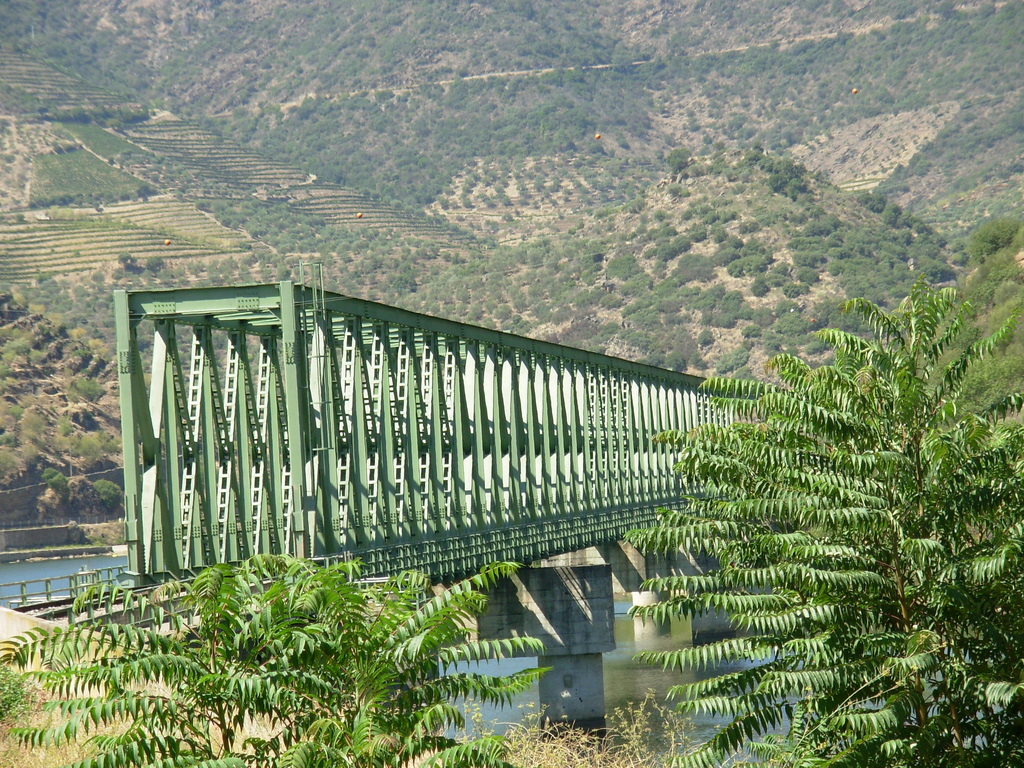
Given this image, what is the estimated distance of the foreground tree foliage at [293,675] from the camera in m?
9.81

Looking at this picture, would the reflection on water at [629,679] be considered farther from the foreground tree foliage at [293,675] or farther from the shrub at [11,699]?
the foreground tree foliage at [293,675]

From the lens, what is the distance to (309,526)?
2577 cm

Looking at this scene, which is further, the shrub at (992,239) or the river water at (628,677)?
the shrub at (992,239)

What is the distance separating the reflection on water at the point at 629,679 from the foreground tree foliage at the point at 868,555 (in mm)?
19794

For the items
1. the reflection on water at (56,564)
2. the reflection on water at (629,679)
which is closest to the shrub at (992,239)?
the reflection on water at (629,679)

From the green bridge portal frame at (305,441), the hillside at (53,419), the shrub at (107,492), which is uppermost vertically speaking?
the hillside at (53,419)

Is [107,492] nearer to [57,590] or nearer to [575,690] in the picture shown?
[575,690]

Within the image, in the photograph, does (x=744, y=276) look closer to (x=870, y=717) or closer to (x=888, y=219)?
(x=888, y=219)

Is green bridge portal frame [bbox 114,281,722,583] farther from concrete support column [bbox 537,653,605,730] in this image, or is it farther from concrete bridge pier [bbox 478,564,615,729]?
concrete support column [bbox 537,653,605,730]

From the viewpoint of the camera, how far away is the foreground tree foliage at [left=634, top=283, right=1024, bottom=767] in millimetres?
13227

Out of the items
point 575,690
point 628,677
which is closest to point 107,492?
point 628,677

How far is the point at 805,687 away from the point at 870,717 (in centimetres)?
131

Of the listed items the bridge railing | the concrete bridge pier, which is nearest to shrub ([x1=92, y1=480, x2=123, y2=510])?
the concrete bridge pier

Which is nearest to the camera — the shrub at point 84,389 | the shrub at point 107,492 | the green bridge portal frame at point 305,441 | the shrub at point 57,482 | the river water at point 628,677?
the green bridge portal frame at point 305,441
